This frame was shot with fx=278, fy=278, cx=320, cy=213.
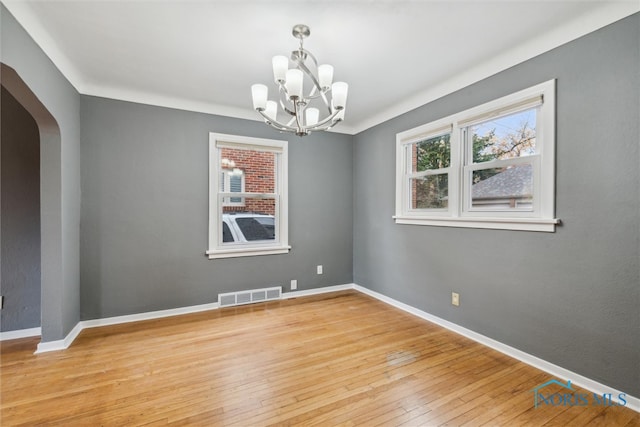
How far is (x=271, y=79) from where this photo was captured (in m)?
2.82

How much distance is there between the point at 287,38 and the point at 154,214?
2.42 metres

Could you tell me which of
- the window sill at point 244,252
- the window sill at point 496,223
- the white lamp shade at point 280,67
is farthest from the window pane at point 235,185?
the window sill at point 496,223

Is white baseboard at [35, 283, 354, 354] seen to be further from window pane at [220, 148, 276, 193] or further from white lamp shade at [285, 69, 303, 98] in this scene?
white lamp shade at [285, 69, 303, 98]

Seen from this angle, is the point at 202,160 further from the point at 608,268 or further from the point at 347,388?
the point at 608,268

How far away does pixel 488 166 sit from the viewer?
262 centimetres

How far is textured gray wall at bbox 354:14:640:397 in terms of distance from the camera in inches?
70.0

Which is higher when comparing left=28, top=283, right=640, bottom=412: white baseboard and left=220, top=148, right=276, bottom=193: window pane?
left=220, top=148, right=276, bottom=193: window pane

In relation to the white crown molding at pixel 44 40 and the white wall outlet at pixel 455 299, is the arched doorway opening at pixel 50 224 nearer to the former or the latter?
the white crown molding at pixel 44 40

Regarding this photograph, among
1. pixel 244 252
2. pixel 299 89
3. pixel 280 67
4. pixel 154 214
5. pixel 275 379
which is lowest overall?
pixel 275 379

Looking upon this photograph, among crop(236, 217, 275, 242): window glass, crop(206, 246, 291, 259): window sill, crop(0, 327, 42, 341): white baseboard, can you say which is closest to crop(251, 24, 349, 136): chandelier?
crop(236, 217, 275, 242): window glass

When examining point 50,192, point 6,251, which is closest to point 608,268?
point 50,192

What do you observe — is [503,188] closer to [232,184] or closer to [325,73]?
[325,73]

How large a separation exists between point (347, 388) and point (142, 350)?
1859mm

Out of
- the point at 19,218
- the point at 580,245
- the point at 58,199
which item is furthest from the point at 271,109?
the point at 19,218
